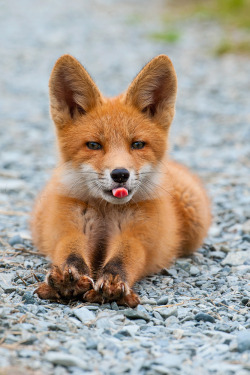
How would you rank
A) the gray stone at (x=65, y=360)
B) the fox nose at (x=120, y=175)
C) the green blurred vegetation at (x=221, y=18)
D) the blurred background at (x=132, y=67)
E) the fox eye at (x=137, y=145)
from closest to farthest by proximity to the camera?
1. the gray stone at (x=65, y=360)
2. the fox nose at (x=120, y=175)
3. the fox eye at (x=137, y=145)
4. the blurred background at (x=132, y=67)
5. the green blurred vegetation at (x=221, y=18)

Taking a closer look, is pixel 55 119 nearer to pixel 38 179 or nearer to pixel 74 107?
pixel 74 107

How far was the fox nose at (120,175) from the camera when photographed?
4.33m

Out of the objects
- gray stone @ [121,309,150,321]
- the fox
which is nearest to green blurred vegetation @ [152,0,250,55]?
the fox

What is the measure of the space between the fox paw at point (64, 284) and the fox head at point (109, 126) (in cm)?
74

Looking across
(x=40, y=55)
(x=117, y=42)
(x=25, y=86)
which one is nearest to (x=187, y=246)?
(x=25, y=86)

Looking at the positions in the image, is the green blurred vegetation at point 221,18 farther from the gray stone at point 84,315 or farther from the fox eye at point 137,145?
the gray stone at point 84,315

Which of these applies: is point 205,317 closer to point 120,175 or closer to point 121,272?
point 121,272

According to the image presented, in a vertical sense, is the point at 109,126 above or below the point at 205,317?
above

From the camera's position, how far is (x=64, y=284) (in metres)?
4.14

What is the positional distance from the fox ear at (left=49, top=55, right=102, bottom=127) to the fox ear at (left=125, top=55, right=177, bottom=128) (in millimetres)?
363

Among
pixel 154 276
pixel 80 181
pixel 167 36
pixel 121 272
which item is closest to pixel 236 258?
pixel 154 276

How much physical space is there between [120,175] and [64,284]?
0.97m

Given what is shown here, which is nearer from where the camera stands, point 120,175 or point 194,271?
point 120,175

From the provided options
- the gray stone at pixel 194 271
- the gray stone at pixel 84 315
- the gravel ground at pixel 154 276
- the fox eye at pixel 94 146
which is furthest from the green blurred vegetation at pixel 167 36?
the gray stone at pixel 84 315
